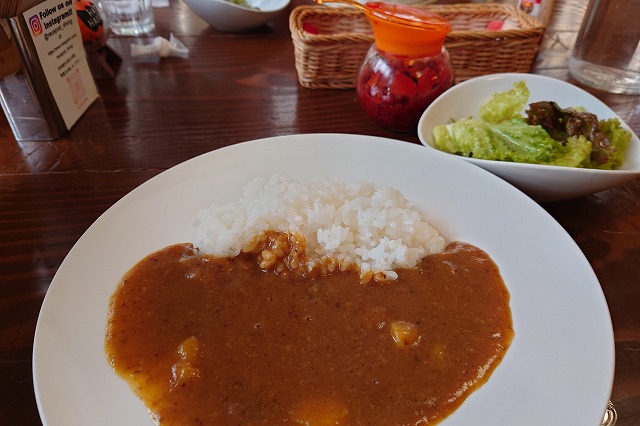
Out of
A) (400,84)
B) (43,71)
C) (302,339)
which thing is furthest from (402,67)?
(43,71)

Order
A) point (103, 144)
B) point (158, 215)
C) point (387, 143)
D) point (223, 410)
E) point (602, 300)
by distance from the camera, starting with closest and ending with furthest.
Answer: point (223, 410) < point (602, 300) < point (158, 215) < point (387, 143) < point (103, 144)

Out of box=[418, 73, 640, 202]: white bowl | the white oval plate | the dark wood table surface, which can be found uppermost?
box=[418, 73, 640, 202]: white bowl

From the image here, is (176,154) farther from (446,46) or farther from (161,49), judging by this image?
(446,46)

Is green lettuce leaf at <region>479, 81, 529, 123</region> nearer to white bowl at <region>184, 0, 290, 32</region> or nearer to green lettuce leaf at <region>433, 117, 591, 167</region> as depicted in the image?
green lettuce leaf at <region>433, 117, 591, 167</region>

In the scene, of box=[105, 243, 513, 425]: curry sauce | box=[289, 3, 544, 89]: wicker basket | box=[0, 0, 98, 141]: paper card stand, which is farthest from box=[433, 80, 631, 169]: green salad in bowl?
box=[0, 0, 98, 141]: paper card stand

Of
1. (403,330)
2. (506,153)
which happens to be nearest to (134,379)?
(403,330)

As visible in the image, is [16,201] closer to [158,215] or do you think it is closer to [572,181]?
[158,215]

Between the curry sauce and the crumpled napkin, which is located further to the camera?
the crumpled napkin
